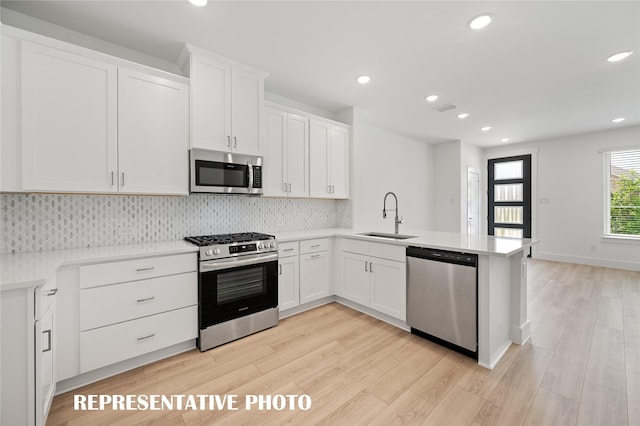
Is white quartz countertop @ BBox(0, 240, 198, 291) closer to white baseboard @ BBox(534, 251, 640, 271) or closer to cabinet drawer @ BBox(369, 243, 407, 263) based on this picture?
cabinet drawer @ BBox(369, 243, 407, 263)

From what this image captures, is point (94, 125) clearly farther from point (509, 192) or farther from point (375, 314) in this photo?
point (509, 192)

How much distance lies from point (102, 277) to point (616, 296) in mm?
5866

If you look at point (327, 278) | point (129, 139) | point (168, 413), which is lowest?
point (168, 413)

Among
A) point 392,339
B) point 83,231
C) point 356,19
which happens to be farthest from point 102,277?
point 356,19

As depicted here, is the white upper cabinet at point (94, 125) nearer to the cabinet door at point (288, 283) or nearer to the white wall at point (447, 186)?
the cabinet door at point (288, 283)

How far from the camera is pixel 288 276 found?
2986 millimetres

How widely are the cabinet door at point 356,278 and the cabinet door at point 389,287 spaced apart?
92mm

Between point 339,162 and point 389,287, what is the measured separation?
195cm

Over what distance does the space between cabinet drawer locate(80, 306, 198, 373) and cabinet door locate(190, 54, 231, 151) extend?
1.53m

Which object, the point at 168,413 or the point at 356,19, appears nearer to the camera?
the point at 168,413

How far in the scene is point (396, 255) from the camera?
272cm

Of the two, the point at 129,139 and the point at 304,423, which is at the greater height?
the point at 129,139

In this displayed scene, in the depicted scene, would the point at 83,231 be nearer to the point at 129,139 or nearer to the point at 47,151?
the point at 47,151

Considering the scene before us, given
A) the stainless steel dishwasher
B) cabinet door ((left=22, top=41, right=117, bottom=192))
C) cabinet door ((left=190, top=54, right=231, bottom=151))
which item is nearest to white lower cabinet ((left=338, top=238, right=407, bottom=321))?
the stainless steel dishwasher
